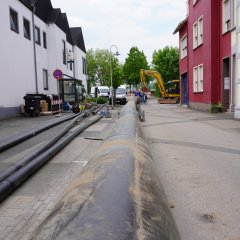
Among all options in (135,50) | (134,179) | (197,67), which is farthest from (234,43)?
(135,50)

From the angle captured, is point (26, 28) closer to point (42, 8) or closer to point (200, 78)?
point (42, 8)

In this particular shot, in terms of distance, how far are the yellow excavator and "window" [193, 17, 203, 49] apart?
14292 mm

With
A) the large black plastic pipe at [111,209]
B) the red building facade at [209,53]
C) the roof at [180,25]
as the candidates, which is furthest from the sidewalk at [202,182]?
the roof at [180,25]

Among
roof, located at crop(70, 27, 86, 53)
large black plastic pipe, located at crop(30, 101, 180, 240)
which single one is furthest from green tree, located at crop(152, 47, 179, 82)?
large black plastic pipe, located at crop(30, 101, 180, 240)

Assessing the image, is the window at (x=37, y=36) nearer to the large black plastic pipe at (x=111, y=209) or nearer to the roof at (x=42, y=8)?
the roof at (x=42, y=8)

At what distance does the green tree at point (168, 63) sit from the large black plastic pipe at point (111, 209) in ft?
197

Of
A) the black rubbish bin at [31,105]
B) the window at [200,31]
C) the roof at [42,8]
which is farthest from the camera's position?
the roof at [42,8]

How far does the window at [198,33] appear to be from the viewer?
76.0 feet

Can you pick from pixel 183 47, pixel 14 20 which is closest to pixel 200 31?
pixel 183 47

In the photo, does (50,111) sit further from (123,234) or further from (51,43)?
(123,234)

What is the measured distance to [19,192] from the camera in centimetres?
514

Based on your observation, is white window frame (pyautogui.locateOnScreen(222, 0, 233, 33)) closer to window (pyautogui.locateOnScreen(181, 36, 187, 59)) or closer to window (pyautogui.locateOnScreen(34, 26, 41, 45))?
window (pyautogui.locateOnScreen(181, 36, 187, 59))

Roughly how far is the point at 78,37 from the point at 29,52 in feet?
67.6

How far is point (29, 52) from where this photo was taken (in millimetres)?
22719
